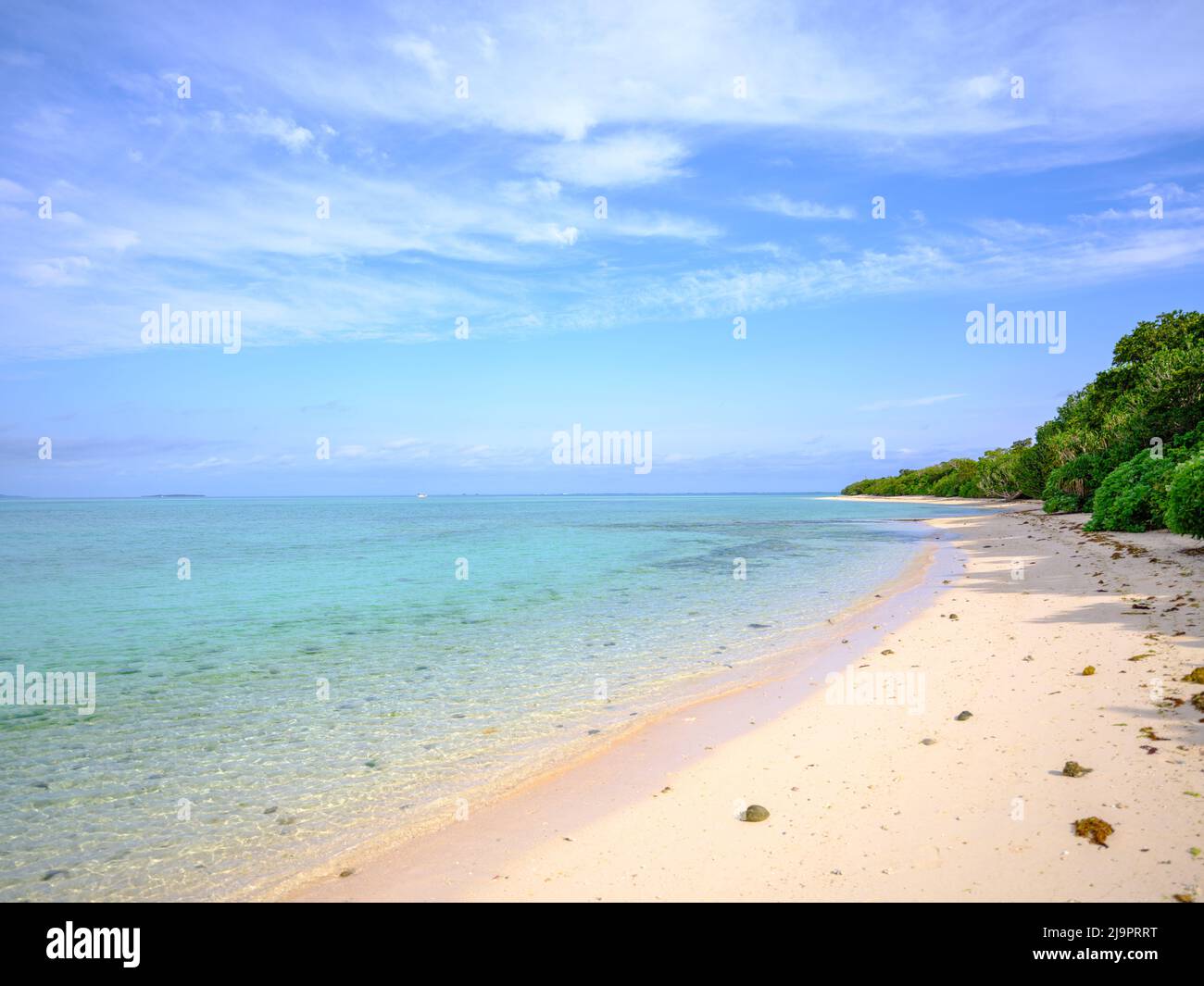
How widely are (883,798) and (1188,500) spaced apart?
18742 mm

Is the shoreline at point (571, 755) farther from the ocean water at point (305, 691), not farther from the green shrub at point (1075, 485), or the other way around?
the green shrub at point (1075, 485)

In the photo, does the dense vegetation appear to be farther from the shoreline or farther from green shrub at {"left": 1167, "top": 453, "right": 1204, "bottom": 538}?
the shoreline

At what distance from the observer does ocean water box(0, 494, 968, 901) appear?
7270 mm

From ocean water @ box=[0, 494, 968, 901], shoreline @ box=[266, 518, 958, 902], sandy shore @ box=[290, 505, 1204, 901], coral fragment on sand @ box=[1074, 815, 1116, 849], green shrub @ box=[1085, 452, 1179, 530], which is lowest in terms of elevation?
ocean water @ box=[0, 494, 968, 901]

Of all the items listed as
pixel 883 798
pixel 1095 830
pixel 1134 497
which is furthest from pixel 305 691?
pixel 1134 497

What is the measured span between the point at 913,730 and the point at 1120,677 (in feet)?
12.5

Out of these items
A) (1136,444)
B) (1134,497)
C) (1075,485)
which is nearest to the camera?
(1134,497)

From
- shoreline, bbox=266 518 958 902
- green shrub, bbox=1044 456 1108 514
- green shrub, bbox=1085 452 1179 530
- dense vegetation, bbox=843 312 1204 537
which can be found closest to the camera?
shoreline, bbox=266 518 958 902

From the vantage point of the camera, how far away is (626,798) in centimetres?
772

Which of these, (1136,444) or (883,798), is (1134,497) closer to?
(1136,444)

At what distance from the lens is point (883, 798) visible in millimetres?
6980

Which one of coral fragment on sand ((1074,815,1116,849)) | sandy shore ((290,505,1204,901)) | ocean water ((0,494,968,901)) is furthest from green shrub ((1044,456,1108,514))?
coral fragment on sand ((1074,815,1116,849))

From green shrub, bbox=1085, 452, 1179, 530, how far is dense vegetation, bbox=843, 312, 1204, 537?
52 millimetres

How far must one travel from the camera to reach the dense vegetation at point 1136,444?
29.2m
